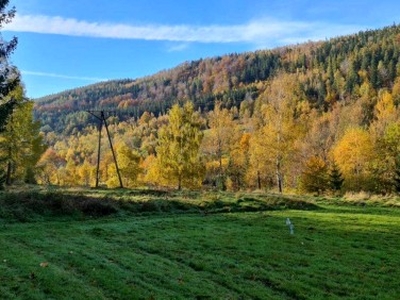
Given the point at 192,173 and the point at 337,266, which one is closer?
the point at 337,266

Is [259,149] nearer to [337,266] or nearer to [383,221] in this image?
[383,221]

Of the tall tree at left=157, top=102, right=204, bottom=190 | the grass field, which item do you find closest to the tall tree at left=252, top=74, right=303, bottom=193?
the tall tree at left=157, top=102, right=204, bottom=190

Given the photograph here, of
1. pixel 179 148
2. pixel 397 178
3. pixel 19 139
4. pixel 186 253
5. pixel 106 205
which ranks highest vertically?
pixel 19 139

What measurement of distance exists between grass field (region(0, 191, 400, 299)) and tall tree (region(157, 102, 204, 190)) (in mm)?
19478

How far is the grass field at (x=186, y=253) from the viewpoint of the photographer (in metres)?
13.8

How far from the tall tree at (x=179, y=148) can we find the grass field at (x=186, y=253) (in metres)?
19.5

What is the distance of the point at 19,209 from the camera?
86.6 feet

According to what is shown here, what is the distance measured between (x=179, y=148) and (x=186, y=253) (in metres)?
33.9

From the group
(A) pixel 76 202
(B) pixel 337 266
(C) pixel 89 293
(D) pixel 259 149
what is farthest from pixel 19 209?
(D) pixel 259 149

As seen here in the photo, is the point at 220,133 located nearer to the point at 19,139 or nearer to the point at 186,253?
the point at 19,139

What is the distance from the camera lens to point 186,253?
18.9m

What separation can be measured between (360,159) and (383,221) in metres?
48.2

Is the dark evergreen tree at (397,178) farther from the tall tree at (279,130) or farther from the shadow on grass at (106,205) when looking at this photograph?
the shadow on grass at (106,205)

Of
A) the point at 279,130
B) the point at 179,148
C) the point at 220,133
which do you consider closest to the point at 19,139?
the point at 179,148
